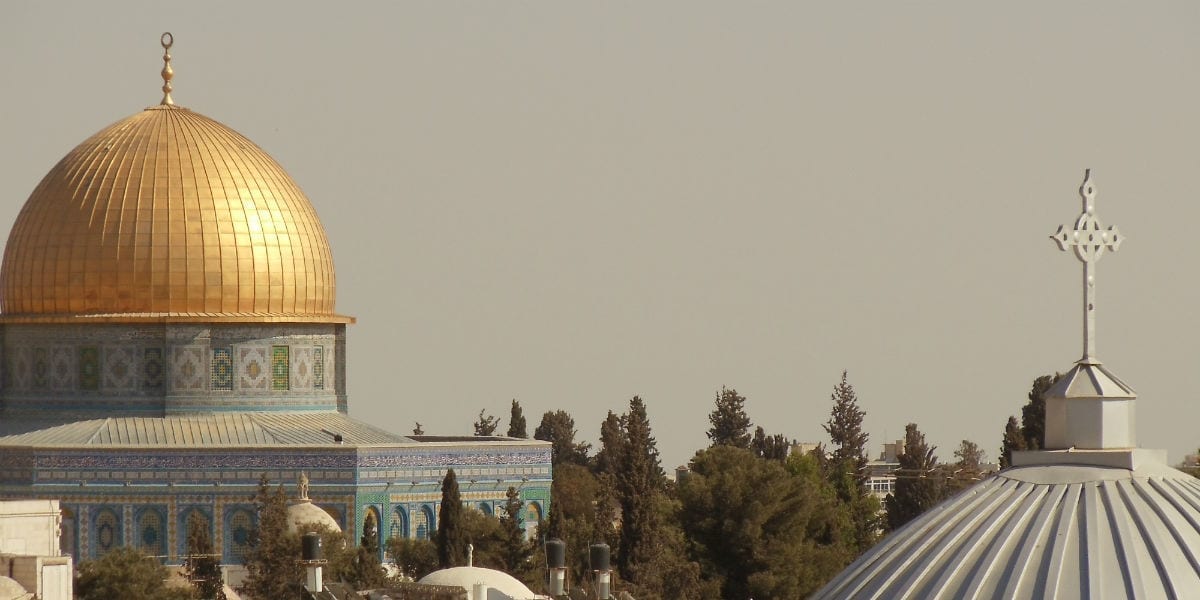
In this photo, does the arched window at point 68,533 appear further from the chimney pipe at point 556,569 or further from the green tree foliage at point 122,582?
the chimney pipe at point 556,569

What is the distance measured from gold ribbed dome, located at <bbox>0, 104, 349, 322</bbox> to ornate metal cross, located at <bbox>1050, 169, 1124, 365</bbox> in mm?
27402

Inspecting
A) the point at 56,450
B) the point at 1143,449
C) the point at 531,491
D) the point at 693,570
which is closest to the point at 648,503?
the point at 693,570

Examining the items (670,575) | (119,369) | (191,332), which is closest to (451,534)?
(670,575)

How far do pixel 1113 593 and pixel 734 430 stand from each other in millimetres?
34011

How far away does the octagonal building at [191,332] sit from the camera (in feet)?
118

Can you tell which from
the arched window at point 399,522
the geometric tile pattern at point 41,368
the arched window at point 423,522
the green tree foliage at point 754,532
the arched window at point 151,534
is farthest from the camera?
the geometric tile pattern at point 41,368

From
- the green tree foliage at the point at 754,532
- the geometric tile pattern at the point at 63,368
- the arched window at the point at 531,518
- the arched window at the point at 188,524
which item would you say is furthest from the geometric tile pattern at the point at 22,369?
the green tree foliage at the point at 754,532

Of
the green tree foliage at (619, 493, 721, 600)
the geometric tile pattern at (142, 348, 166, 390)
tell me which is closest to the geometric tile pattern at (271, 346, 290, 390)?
the geometric tile pattern at (142, 348, 166, 390)

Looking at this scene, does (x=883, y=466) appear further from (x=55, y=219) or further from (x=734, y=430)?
(x=55, y=219)

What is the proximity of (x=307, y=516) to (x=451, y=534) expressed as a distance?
2.78m

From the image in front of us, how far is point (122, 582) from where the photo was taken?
29562 millimetres

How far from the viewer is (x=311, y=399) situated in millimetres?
37906

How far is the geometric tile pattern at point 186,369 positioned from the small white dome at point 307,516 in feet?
11.8

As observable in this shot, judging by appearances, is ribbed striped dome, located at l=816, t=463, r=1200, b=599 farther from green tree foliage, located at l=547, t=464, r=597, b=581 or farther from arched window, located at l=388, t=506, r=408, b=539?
arched window, located at l=388, t=506, r=408, b=539
